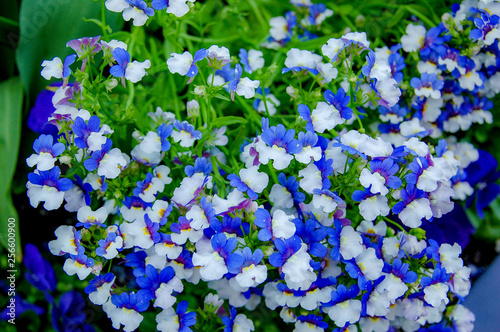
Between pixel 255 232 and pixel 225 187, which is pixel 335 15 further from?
pixel 255 232

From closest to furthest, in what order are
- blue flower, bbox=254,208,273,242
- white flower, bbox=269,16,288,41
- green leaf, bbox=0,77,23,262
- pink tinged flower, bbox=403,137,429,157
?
blue flower, bbox=254,208,273,242 < pink tinged flower, bbox=403,137,429,157 < green leaf, bbox=0,77,23,262 < white flower, bbox=269,16,288,41

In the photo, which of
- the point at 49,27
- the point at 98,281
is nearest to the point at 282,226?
the point at 98,281

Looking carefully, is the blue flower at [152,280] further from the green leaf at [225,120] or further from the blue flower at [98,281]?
the green leaf at [225,120]

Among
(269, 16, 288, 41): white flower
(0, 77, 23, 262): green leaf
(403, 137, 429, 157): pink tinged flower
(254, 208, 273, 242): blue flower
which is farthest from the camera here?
(269, 16, 288, 41): white flower

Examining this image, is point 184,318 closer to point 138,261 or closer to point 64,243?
point 138,261

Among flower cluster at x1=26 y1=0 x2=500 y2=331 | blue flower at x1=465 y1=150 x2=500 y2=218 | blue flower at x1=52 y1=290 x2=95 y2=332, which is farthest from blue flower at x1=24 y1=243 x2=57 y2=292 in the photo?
blue flower at x1=465 y1=150 x2=500 y2=218

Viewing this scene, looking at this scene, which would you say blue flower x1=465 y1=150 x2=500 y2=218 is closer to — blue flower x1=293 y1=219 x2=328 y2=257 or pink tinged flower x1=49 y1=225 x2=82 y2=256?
blue flower x1=293 y1=219 x2=328 y2=257
